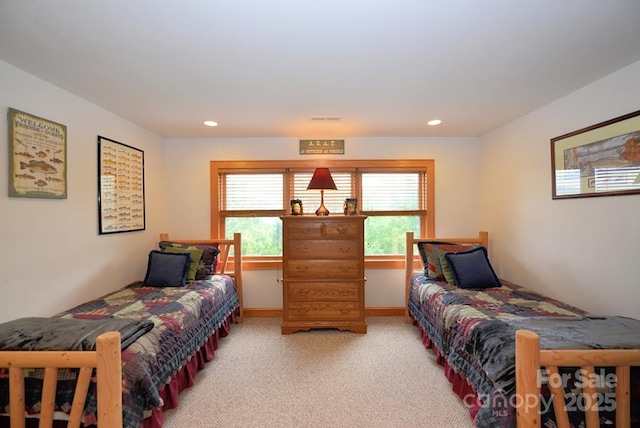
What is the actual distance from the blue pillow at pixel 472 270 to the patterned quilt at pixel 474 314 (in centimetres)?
8

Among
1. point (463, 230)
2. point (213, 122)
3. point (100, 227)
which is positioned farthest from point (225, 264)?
point (463, 230)

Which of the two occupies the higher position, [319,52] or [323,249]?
[319,52]

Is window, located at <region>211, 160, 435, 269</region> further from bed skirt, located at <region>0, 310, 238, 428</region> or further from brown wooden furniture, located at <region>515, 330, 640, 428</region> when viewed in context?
brown wooden furniture, located at <region>515, 330, 640, 428</region>

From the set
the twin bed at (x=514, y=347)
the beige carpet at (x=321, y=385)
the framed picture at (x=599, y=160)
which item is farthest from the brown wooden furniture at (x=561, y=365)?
the framed picture at (x=599, y=160)

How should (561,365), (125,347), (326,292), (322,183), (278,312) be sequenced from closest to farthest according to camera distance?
(561,365), (125,347), (326,292), (322,183), (278,312)

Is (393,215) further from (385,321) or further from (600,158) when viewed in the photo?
(600,158)

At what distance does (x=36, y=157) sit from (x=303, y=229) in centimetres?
221

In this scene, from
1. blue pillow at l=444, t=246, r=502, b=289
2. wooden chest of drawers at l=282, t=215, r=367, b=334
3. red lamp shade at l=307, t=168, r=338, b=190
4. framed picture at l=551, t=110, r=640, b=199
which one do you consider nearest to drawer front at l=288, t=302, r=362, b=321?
wooden chest of drawers at l=282, t=215, r=367, b=334

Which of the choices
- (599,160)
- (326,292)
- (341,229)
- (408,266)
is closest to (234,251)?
(326,292)

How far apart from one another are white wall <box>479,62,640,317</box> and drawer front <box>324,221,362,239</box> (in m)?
1.69

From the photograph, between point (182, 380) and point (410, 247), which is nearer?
point (182, 380)

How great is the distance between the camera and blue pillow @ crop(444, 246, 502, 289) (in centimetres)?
278

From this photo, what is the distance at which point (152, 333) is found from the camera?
5.90ft

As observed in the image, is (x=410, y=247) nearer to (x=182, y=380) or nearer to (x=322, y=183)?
(x=322, y=183)
